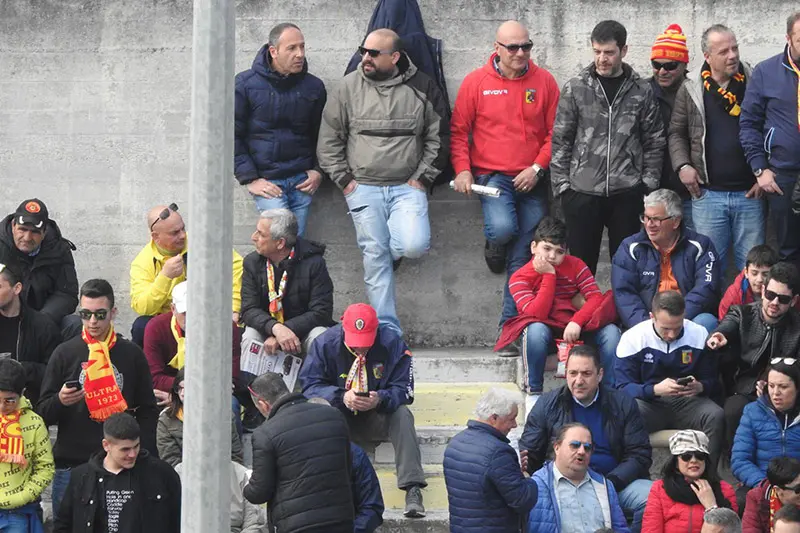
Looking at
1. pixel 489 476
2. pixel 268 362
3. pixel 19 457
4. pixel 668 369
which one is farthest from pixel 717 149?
pixel 19 457

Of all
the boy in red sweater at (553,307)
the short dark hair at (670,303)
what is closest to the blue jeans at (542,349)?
the boy in red sweater at (553,307)

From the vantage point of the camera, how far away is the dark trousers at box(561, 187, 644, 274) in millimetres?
13602

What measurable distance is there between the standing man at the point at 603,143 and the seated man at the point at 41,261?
3758 mm

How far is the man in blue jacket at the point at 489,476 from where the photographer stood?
1064 cm

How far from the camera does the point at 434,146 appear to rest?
45.3 ft

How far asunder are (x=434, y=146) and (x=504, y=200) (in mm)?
692

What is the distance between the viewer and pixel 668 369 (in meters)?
12.3

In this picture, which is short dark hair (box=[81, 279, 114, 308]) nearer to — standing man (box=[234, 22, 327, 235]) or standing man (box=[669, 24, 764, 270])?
standing man (box=[234, 22, 327, 235])

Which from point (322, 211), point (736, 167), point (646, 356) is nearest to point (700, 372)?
point (646, 356)

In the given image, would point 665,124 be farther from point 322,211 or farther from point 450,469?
point 450,469

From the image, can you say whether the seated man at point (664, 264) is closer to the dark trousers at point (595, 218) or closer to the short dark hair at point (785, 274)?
the dark trousers at point (595, 218)

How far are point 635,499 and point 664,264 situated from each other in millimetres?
2327

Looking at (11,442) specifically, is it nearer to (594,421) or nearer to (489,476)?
(489,476)

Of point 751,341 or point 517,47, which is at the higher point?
point 517,47
